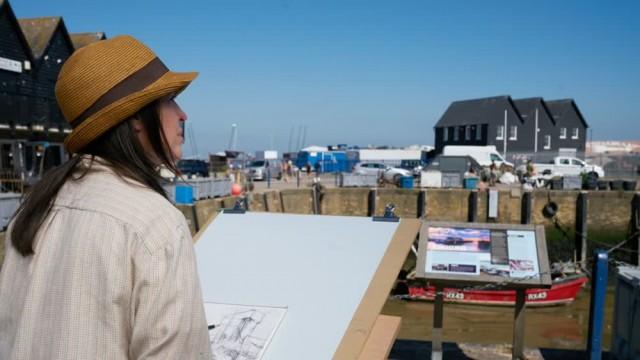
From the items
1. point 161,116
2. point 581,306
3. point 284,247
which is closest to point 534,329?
point 581,306

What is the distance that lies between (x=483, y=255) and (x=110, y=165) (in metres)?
4.35

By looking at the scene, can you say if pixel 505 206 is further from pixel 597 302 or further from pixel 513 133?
pixel 513 133

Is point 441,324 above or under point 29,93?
under

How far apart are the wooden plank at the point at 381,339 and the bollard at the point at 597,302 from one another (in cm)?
304

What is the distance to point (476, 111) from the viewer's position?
5112 centimetres

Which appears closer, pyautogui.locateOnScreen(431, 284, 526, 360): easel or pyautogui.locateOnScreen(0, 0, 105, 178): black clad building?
pyautogui.locateOnScreen(431, 284, 526, 360): easel

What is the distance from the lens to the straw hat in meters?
1.38

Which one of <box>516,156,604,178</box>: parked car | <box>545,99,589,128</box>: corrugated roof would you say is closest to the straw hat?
<box>516,156,604,178</box>: parked car

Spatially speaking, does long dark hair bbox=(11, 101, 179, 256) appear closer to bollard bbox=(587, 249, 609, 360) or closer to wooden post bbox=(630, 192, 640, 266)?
bollard bbox=(587, 249, 609, 360)

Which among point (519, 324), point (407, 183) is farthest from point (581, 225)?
point (519, 324)

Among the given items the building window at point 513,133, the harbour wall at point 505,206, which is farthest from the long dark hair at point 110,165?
the building window at point 513,133

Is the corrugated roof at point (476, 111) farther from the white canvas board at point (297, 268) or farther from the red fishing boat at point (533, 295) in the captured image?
the white canvas board at point (297, 268)

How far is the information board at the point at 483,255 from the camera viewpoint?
4887 millimetres

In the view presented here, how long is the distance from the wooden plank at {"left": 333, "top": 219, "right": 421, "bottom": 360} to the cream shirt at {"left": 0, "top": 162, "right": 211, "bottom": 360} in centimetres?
165
